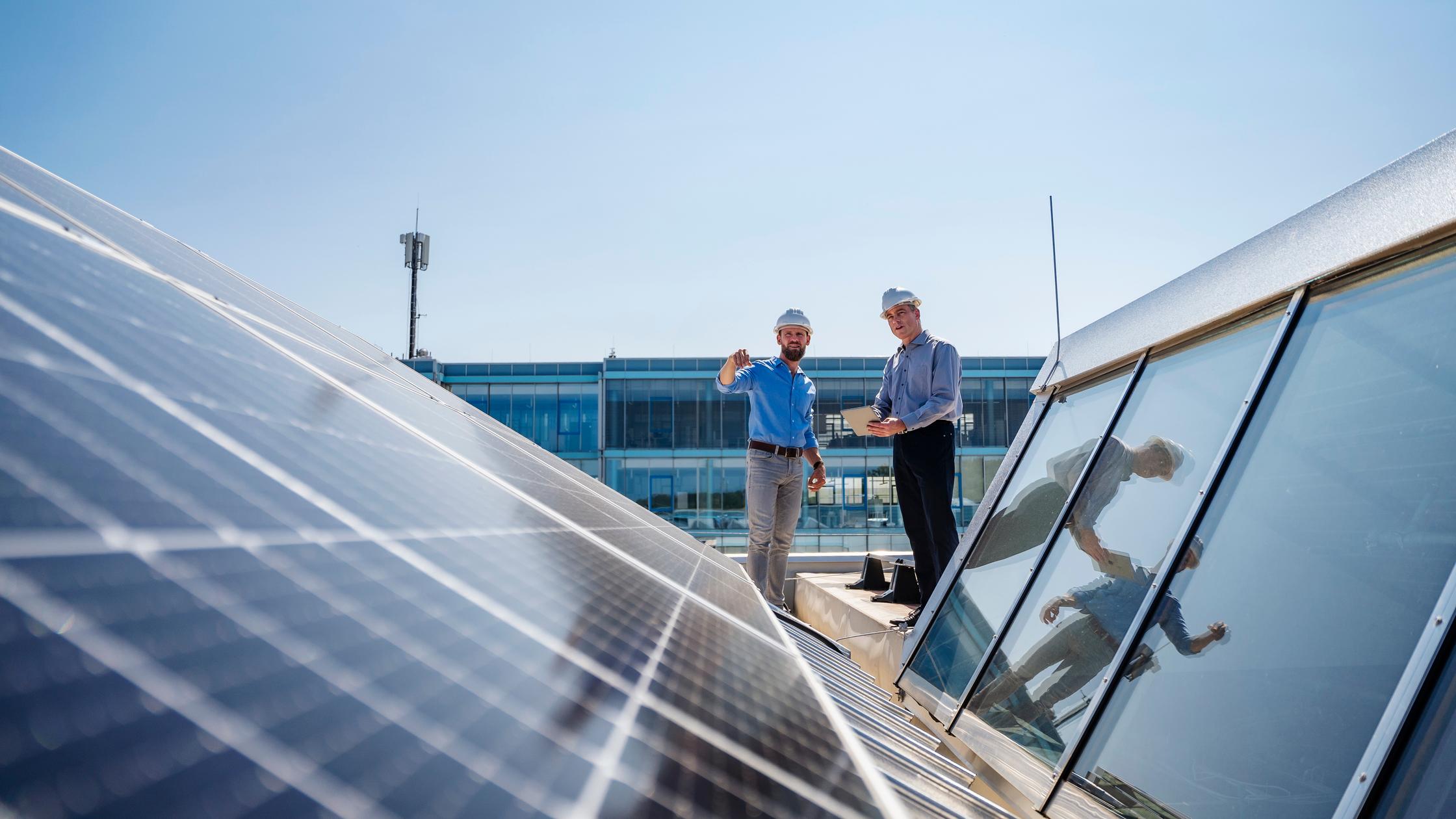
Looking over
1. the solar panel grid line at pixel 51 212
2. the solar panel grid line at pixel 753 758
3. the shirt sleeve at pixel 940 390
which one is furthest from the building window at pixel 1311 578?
the shirt sleeve at pixel 940 390

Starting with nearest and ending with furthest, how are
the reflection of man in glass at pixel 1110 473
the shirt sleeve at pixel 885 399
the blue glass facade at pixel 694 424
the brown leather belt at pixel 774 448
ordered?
1. the reflection of man in glass at pixel 1110 473
2. the shirt sleeve at pixel 885 399
3. the brown leather belt at pixel 774 448
4. the blue glass facade at pixel 694 424

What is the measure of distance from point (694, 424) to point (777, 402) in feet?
80.3

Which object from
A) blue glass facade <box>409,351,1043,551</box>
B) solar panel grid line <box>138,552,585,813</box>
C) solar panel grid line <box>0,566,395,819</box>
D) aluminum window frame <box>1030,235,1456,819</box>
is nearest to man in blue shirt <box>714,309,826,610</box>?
aluminum window frame <box>1030,235,1456,819</box>

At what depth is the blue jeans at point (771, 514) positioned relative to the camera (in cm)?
707

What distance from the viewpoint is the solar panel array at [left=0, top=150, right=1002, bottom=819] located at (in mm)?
596

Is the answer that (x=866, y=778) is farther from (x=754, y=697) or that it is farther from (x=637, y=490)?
(x=637, y=490)

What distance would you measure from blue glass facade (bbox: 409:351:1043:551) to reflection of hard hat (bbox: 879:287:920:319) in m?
23.9

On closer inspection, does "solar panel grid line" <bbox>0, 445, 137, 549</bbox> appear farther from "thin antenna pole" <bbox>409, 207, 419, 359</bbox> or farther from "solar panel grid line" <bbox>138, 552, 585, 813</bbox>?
"thin antenna pole" <bbox>409, 207, 419, 359</bbox>

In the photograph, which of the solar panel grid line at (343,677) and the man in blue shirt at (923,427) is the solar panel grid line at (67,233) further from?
the man in blue shirt at (923,427)

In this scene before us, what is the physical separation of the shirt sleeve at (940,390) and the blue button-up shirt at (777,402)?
1094 mm

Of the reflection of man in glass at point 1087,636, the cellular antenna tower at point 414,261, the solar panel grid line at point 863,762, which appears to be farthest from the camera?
the cellular antenna tower at point 414,261

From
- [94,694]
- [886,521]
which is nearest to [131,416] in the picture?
[94,694]

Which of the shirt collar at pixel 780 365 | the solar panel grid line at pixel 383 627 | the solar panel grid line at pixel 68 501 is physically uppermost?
the solar panel grid line at pixel 68 501

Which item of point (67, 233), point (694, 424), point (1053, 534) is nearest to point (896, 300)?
point (1053, 534)
